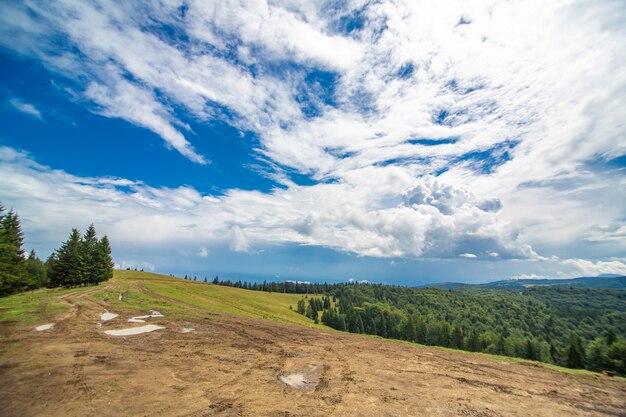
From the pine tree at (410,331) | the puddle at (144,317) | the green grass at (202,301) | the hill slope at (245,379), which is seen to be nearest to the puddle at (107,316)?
the hill slope at (245,379)

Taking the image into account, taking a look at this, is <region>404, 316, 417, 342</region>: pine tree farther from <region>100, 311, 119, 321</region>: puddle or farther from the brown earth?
<region>100, 311, 119, 321</region>: puddle

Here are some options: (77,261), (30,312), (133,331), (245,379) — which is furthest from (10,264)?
(245,379)

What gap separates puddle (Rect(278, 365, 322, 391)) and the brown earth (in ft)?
0.37

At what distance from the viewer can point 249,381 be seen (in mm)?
14727

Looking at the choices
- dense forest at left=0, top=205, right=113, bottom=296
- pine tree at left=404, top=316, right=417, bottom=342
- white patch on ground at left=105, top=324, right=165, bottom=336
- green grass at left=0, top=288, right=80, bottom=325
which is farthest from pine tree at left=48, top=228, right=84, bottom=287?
pine tree at left=404, top=316, right=417, bottom=342

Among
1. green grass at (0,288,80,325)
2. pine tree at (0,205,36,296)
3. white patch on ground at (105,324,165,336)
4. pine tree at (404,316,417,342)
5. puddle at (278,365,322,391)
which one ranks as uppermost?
pine tree at (0,205,36,296)

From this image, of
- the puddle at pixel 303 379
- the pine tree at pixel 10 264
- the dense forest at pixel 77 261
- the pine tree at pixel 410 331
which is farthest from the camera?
the pine tree at pixel 410 331

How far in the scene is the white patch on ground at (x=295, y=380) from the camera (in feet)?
48.8

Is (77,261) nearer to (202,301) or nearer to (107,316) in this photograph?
(202,301)

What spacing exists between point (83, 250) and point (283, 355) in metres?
62.8

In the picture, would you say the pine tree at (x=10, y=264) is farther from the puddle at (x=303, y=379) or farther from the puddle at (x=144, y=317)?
the puddle at (x=303, y=379)

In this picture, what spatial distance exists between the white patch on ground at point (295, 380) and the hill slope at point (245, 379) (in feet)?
0.36

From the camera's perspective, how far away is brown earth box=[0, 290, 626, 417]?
1145 centimetres

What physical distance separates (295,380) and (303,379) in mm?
535
